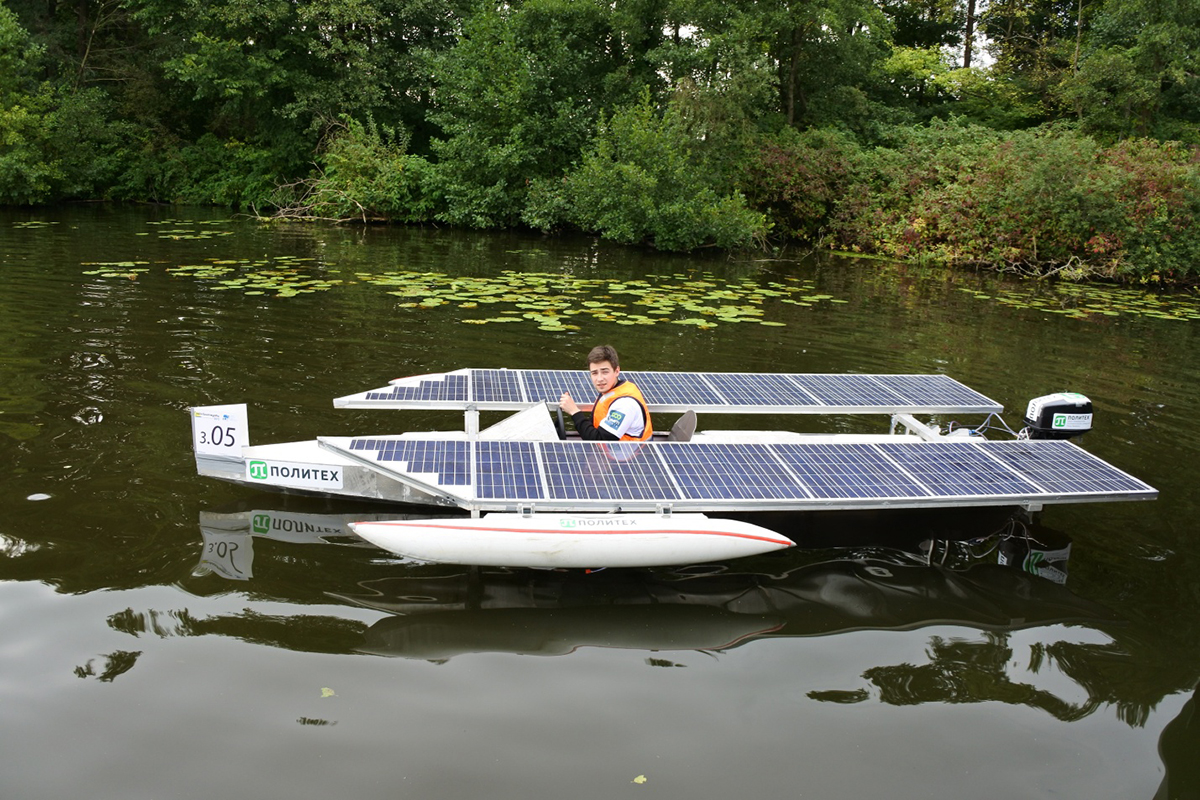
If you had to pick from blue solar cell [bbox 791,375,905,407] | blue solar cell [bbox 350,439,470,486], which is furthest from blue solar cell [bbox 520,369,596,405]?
blue solar cell [bbox 791,375,905,407]

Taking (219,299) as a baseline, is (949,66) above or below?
above

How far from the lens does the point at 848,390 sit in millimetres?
8086

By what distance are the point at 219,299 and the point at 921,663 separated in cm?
1214

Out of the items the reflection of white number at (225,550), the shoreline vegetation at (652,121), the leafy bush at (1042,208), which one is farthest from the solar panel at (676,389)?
the leafy bush at (1042,208)

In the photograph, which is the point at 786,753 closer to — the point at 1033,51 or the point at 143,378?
the point at 143,378

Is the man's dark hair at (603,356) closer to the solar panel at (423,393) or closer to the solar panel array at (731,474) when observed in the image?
the solar panel array at (731,474)

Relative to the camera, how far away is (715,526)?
17.9 ft

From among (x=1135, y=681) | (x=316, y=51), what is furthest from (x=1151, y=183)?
(x=316, y=51)

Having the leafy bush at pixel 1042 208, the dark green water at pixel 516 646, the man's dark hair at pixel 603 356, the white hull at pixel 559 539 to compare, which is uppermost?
the leafy bush at pixel 1042 208

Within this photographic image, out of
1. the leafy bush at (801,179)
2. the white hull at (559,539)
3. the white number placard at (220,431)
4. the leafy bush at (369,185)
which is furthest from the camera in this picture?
the leafy bush at (369,185)

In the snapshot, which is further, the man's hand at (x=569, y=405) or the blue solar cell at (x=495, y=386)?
the blue solar cell at (x=495, y=386)

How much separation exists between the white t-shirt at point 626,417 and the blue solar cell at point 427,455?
1190 mm

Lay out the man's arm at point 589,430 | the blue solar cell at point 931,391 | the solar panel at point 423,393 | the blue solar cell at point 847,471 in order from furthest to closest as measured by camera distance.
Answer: the blue solar cell at point 931,391, the solar panel at point 423,393, the man's arm at point 589,430, the blue solar cell at point 847,471

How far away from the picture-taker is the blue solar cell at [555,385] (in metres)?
7.54
